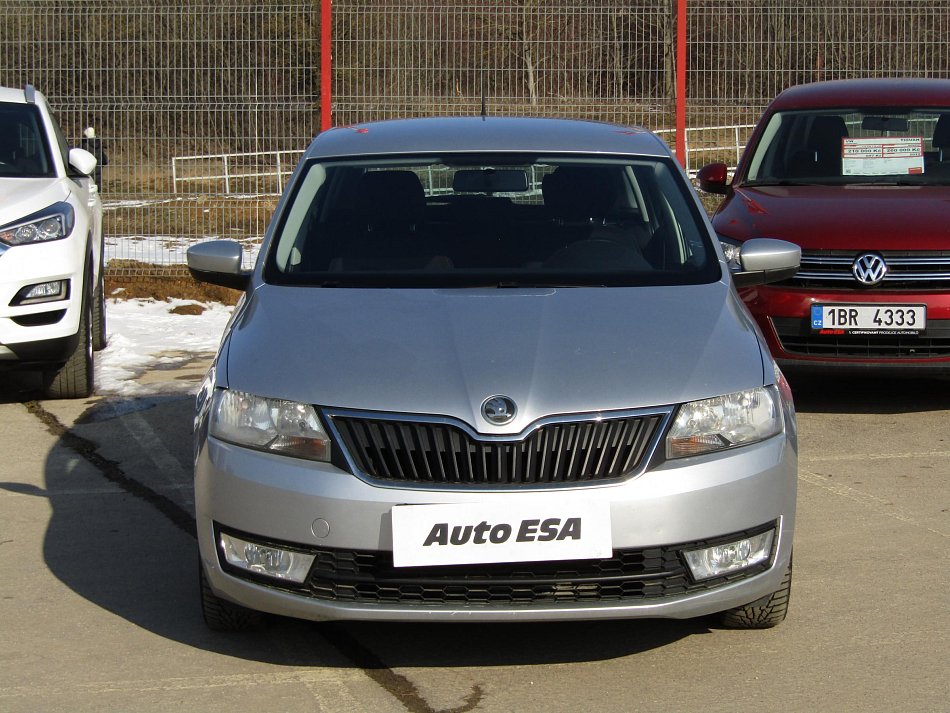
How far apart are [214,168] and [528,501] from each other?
34.0 ft

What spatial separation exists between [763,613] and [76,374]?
16.6 ft

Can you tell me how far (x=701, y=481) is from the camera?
12.5 ft

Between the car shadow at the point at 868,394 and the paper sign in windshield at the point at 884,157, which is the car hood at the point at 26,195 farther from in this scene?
the paper sign in windshield at the point at 884,157

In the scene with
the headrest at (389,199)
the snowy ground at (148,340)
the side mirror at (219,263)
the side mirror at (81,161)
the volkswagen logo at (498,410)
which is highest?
the headrest at (389,199)

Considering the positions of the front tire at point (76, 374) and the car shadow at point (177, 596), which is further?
the front tire at point (76, 374)

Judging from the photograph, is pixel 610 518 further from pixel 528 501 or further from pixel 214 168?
pixel 214 168

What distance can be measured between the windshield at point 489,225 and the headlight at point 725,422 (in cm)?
80

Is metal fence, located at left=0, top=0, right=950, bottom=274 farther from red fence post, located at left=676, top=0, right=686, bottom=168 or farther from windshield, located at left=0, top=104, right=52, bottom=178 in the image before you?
windshield, located at left=0, top=104, right=52, bottom=178

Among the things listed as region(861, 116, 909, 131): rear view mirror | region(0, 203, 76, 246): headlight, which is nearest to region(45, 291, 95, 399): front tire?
region(0, 203, 76, 246): headlight

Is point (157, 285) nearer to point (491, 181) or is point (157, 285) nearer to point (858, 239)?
point (858, 239)

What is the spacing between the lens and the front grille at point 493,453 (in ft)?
12.3

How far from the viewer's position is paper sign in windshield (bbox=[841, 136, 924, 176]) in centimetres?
854

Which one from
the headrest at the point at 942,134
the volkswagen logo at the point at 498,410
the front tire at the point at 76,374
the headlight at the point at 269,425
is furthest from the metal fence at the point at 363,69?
the volkswagen logo at the point at 498,410

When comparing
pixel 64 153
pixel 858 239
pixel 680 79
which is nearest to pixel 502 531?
pixel 858 239
